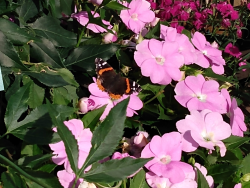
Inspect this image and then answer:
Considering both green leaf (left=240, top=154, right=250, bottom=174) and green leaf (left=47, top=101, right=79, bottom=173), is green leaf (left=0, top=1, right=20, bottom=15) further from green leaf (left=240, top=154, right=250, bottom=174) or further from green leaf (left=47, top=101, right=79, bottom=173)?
green leaf (left=240, top=154, right=250, bottom=174)

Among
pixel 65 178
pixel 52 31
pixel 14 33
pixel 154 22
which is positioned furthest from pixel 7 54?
pixel 154 22

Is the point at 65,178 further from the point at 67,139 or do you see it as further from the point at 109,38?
the point at 109,38

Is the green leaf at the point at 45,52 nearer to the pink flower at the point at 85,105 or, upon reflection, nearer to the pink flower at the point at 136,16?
the pink flower at the point at 85,105

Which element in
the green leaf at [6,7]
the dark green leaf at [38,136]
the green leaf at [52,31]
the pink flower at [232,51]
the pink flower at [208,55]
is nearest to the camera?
the dark green leaf at [38,136]

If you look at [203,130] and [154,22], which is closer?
[203,130]

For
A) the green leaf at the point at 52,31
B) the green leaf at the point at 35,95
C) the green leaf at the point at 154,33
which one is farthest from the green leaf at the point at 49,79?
the green leaf at the point at 154,33

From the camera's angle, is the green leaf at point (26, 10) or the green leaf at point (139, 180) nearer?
the green leaf at point (139, 180)

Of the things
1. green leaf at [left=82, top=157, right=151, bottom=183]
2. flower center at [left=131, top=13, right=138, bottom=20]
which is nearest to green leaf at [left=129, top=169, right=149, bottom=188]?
green leaf at [left=82, top=157, right=151, bottom=183]
